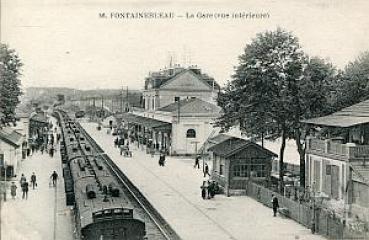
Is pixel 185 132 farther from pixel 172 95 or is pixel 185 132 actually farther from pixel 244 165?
pixel 244 165

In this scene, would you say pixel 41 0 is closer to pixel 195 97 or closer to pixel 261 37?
pixel 261 37

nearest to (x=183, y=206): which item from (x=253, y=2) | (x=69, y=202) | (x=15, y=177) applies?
(x=69, y=202)

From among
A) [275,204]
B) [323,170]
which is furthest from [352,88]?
[275,204]

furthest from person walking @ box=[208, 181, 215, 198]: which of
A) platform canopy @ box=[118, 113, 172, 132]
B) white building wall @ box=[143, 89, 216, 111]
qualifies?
white building wall @ box=[143, 89, 216, 111]

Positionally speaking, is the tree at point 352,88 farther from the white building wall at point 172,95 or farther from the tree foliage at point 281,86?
the white building wall at point 172,95

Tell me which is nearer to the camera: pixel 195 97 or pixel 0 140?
pixel 0 140
